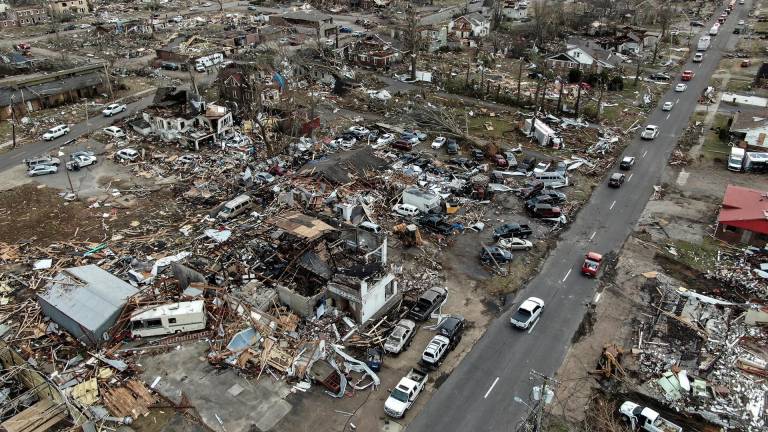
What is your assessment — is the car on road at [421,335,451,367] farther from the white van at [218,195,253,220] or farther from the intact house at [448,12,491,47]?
the intact house at [448,12,491,47]

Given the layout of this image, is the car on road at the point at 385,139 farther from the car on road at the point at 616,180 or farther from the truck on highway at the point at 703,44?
the truck on highway at the point at 703,44

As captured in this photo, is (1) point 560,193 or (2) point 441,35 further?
(2) point 441,35

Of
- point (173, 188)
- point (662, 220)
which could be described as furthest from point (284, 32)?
point (662, 220)

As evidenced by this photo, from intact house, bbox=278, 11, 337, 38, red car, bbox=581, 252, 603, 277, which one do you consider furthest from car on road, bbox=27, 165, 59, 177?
intact house, bbox=278, 11, 337, 38

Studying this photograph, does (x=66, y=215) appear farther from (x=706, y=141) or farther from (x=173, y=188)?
(x=706, y=141)

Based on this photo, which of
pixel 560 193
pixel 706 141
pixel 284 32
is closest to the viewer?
pixel 560 193
